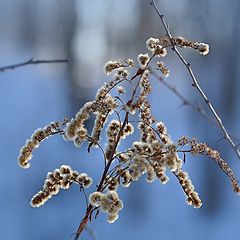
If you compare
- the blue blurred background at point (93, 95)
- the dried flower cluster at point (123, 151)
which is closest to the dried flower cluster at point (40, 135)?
the dried flower cluster at point (123, 151)

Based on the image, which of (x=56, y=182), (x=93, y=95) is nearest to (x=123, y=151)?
(x=56, y=182)

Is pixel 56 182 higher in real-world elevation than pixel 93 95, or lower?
lower

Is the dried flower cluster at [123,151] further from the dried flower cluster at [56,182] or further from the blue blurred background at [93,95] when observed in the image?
the blue blurred background at [93,95]

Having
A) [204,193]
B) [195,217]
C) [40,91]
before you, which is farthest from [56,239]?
[40,91]

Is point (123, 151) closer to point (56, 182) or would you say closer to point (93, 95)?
point (56, 182)

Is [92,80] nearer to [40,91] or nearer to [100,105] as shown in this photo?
[40,91]

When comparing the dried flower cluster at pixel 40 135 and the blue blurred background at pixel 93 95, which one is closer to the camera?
the dried flower cluster at pixel 40 135

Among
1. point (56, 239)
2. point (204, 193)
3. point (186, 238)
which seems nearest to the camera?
point (56, 239)
